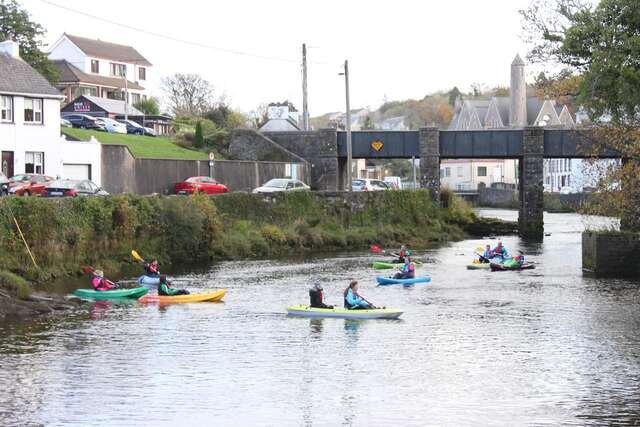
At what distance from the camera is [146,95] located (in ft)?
402

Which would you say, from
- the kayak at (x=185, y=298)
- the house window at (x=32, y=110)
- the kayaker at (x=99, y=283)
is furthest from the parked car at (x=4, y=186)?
the kayak at (x=185, y=298)

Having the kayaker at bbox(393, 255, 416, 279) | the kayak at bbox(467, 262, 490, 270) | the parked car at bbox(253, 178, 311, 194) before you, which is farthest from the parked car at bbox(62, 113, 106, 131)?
the kayaker at bbox(393, 255, 416, 279)

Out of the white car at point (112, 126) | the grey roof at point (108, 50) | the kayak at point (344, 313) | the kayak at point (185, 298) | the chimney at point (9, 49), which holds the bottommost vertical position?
the kayak at point (344, 313)

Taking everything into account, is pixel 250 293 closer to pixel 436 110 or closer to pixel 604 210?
pixel 604 210

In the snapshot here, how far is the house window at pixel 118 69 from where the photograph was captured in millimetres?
119250

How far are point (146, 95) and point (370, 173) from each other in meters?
29.6

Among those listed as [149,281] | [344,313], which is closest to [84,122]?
[149,281]

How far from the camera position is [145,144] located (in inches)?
3182

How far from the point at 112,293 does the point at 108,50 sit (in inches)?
3408

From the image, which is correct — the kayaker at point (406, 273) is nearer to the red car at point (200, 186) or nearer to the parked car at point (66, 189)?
the parked car at point (66, 189)

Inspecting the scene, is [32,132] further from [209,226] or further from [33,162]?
[209,226]

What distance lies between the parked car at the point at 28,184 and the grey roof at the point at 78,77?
6002 cm

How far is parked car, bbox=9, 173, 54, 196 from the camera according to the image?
164 feet

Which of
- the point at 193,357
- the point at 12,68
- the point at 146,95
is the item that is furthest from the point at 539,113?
the point at 193,357
